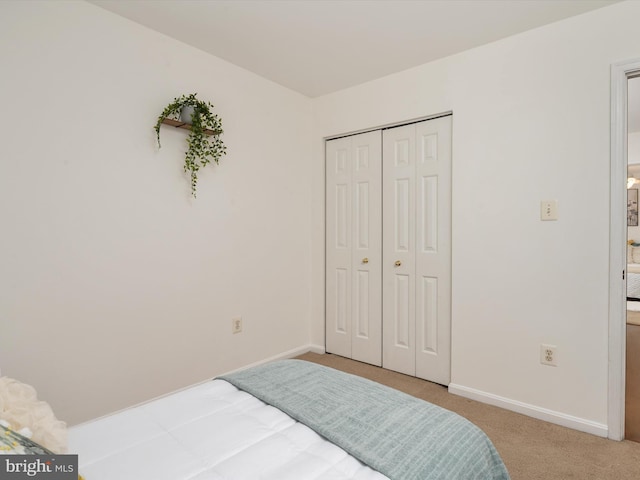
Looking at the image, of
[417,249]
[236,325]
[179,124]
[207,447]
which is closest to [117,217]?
[179,124]

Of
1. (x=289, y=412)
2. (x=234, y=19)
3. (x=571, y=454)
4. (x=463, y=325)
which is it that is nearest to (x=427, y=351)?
(x=463, y=325)

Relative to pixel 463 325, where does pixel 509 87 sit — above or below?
above

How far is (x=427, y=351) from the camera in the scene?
285cm

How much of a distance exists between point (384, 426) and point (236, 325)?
196 centimetres

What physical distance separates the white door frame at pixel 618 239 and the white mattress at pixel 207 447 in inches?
74.0

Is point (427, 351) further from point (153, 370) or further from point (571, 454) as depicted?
point (153, 370)

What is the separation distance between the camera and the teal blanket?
1.00 meters

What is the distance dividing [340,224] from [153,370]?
6.35 ft

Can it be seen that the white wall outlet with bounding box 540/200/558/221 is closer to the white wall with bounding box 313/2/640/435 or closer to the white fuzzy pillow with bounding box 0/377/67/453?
the white wall with bounding box 313/2/640/435

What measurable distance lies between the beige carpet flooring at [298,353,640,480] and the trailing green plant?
91.7 inches

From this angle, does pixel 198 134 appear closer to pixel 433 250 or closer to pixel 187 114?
pixel 187 114

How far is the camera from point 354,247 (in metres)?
3.31

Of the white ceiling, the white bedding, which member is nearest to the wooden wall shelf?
the white ceiling

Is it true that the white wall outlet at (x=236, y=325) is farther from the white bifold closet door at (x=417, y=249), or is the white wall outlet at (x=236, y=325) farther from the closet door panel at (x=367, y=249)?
the white bifold closet door at (x=417, y=249)
